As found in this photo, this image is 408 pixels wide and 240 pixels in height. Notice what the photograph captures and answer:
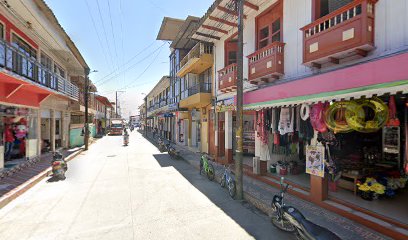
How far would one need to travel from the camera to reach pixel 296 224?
173 inches

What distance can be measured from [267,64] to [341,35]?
9.82 ft

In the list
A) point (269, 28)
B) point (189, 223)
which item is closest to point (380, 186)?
point (189, 223)

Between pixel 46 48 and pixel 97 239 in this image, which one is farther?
pixel 46 48

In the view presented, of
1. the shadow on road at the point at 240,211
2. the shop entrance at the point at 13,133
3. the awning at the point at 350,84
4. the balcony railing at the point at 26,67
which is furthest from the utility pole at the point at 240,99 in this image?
the shop entrance at the point at 13,133

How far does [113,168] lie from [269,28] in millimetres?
10479

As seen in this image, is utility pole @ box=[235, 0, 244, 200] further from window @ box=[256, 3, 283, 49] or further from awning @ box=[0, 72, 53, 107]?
awning @ box=[0, 72, 53, 107]

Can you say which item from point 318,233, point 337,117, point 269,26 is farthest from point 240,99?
point 318,233

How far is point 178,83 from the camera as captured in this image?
23156 millimetres

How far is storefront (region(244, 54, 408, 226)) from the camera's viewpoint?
4.71 metres

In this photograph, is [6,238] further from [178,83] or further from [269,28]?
[178,83]

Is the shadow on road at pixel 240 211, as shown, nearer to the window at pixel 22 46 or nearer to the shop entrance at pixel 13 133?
the shop entrance at pixel 13 133

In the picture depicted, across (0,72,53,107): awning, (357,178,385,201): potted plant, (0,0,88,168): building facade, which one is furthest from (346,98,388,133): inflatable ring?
(0,72,53,107): awning

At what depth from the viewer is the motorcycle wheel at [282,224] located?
499 cm

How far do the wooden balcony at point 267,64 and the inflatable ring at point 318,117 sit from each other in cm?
220
